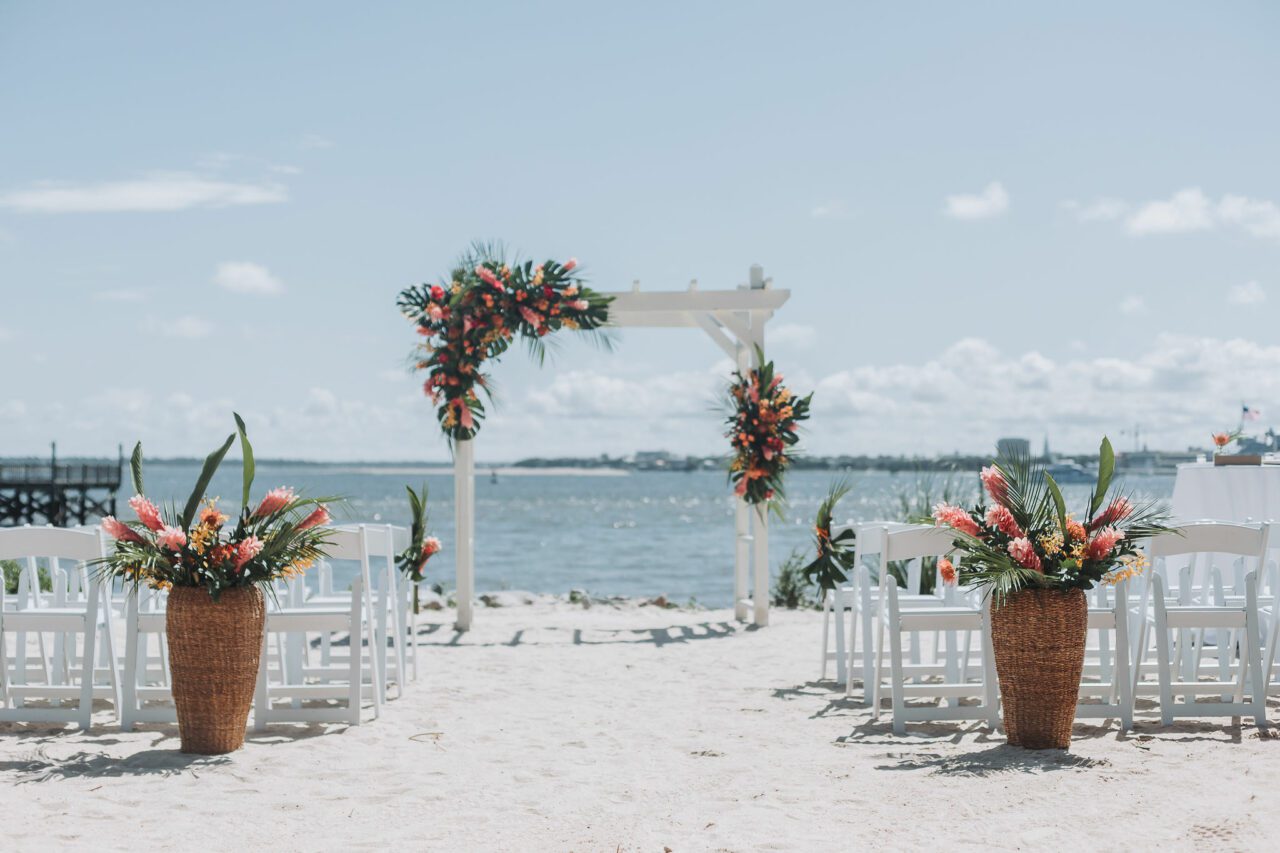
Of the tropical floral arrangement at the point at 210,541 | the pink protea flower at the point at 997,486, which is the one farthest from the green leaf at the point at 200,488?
the pink protea flower at the point at 997,486

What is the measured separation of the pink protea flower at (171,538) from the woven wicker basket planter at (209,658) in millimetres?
201

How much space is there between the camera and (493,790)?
4500 mm

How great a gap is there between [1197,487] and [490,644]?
16.5 ft

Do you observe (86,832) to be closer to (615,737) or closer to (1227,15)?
(615,737)

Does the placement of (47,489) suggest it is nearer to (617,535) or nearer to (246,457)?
(617,535)

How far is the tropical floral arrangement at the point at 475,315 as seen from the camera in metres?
9.61

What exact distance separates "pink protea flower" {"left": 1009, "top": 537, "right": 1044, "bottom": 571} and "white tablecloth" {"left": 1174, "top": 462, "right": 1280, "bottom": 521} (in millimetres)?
3107

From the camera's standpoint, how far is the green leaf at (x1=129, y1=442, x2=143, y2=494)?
4.97 meters

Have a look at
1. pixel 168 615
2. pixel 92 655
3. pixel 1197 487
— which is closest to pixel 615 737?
pixel 168 615

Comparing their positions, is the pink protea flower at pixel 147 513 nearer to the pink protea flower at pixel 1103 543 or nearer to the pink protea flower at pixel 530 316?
the pink protea flower at pixel 1103 543

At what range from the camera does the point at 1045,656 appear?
4.84m

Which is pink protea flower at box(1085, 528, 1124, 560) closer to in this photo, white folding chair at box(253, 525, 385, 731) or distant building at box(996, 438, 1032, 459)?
distant building at box(996, 438, 1032, 459)

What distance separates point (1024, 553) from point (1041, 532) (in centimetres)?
21

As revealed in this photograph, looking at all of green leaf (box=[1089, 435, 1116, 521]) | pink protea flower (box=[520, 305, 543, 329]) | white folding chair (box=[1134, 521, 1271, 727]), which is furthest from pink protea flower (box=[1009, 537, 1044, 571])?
pink protea flower (box=[520, 305, 543, 329])
